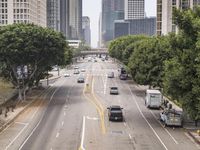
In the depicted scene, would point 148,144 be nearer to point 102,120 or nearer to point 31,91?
point 102,120

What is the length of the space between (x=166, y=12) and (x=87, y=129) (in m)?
139

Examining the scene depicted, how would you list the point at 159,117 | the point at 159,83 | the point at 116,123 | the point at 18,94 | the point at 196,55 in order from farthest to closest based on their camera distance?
1. the point at 18,94
2. the point at 159,83
3. the point at 159,117
4. the point at 116,123
5. the point at 196,55

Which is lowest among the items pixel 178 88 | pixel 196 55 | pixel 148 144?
pixel 148 144

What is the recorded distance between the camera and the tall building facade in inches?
7362

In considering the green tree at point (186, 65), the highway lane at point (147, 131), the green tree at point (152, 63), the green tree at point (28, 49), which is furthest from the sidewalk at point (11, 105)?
the green tree at point (186, 65)

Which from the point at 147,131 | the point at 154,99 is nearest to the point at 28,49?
the point at 154,99

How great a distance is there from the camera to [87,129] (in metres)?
55.2

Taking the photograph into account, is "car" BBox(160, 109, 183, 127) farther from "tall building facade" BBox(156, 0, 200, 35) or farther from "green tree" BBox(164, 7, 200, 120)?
"tall building facade" BBox(156, 0, 200, 35)

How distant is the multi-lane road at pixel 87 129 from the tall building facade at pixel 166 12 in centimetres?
10510

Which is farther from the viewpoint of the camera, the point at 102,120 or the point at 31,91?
the point at 31,91

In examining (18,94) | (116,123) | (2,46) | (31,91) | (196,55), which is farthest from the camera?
(31,91)

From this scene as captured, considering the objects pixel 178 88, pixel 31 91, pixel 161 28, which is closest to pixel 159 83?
pixel 178 88

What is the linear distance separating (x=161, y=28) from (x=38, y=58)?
387 feet

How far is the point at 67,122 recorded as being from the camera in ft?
198
